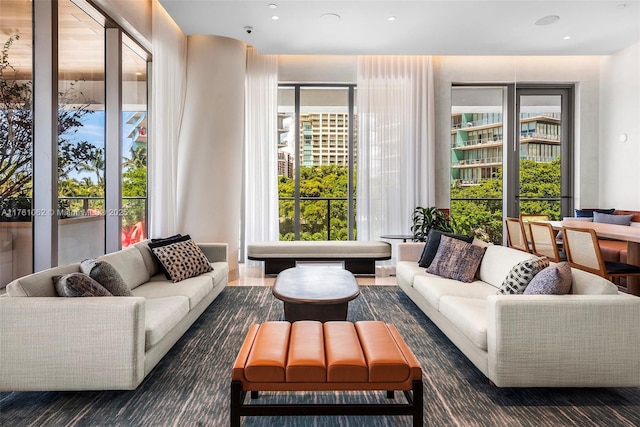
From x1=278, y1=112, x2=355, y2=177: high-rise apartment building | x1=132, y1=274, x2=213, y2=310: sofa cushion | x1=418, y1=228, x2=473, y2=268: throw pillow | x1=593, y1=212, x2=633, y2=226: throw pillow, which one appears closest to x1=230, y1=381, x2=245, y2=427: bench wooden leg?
x1=132, y1=274, x2=213, y2=310: sofa cushion

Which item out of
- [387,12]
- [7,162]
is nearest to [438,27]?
[387,12]

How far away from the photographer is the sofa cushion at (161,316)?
2320mm

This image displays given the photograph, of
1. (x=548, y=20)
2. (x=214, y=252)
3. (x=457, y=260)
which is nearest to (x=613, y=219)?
(x=548, y=20)

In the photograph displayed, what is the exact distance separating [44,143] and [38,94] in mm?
375

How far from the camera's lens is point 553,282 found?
91.0 inches

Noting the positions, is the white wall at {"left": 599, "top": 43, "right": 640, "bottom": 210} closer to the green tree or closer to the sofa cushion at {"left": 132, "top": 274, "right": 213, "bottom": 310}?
the green tree

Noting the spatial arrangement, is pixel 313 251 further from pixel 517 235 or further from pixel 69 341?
pixel 69 341

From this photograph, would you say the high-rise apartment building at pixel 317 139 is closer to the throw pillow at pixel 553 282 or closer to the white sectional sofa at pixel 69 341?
the throw pillow at pixel 553 282

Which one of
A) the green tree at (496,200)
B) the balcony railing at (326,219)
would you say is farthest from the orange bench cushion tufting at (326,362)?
the green tree at (496,200)

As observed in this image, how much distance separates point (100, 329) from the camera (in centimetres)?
213

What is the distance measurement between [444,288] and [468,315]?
74 cm

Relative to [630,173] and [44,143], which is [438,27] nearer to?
[630,173]

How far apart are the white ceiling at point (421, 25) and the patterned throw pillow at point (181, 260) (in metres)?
2.60

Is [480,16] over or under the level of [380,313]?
over
